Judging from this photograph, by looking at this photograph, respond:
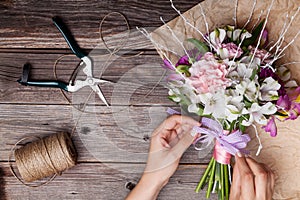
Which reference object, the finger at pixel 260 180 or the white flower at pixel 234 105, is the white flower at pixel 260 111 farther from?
the finger at pixel 260 180

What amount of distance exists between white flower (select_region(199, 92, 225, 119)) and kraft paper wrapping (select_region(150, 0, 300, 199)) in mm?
285

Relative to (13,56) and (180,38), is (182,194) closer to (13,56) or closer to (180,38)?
(180,38)

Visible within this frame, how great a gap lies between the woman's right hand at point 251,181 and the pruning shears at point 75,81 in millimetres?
438

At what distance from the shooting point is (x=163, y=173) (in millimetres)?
1364

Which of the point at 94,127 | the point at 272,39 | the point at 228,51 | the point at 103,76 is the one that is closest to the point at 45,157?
the point at 94,127

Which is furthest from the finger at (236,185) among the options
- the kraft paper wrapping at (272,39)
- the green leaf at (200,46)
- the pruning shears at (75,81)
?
the pruning shears at (75,81)

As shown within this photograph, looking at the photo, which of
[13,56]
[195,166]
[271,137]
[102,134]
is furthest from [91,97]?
[271,137]

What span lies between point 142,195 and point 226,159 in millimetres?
259

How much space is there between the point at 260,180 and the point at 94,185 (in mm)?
489

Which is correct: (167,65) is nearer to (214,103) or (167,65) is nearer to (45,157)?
(214,103)

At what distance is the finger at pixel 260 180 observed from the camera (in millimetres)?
1239

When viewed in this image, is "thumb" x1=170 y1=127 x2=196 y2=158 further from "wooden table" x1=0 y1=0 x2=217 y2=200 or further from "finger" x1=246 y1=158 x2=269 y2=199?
"finger" x1=246 y1=158 x2=269 y2=199

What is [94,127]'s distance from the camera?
1.42 m

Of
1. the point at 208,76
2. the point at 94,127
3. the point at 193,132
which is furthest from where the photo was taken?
the point at 94,127
